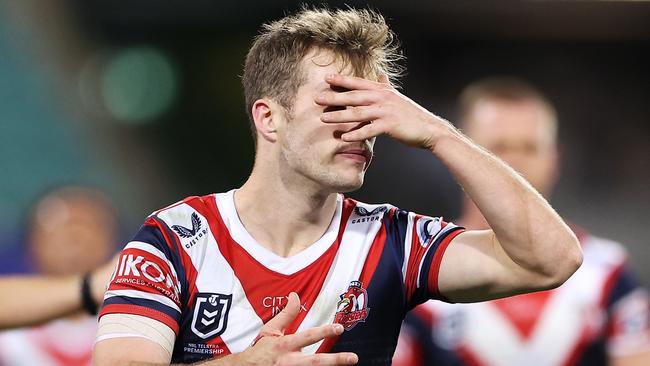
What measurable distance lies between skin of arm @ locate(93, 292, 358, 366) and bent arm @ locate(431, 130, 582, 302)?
64cm

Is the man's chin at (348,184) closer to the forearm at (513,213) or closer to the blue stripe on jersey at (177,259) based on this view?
the forearm at (513,213)

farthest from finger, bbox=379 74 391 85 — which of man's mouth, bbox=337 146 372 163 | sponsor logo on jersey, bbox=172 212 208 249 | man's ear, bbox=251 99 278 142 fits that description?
sponsor logo on jersey, bbox=172 212 208 249

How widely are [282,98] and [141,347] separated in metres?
0.98

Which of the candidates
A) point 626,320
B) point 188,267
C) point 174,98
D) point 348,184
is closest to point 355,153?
point 348,184

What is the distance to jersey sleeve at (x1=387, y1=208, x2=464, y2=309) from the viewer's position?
3.52 m

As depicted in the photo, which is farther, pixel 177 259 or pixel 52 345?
pixel 52 345

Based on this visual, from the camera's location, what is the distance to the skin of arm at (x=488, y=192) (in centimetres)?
327

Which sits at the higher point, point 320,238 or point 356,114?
point 356,114

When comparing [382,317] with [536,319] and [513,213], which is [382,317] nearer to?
[513,213]

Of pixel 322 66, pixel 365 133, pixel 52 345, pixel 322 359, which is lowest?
pixel 52 345

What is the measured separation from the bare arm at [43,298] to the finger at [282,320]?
51.3 inches

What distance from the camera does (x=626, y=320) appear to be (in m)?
5.98

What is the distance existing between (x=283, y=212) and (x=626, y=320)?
309cm

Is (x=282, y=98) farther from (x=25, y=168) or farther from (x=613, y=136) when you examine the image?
(x=613, y=136)
